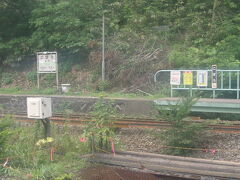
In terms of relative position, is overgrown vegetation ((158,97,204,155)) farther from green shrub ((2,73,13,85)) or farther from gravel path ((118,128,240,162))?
green shrub ((2,73,13,85))

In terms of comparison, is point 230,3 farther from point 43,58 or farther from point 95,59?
point 43,58

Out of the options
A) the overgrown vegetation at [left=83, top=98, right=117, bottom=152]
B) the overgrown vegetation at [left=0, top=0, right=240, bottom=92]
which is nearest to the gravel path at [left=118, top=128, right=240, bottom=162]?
the overgrown vegetation at [left=83, top=98, right=117, bottom=152]

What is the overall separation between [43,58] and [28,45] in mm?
4034

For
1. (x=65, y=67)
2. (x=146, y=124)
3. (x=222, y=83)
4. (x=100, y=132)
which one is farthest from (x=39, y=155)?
(x=65, y=67)

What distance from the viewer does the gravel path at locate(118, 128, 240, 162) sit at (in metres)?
8.80

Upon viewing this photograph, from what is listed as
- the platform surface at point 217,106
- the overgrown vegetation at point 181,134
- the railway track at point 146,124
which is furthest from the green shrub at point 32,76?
the overgrown vegetation at point 181,134

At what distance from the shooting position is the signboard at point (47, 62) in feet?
60.1

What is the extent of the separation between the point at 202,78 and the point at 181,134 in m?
4.97

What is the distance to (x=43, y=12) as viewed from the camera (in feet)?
69.3

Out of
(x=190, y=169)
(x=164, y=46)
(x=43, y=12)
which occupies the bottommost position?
(x=190, y=169)

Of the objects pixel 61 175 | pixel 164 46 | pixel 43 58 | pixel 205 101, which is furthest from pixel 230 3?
pixel 61 175

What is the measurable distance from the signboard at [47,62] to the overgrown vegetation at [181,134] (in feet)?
32.7

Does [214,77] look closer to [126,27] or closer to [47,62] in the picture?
[126,27]

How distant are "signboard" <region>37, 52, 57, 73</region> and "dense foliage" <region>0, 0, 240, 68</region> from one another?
6.28ft
